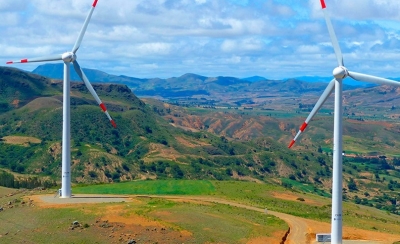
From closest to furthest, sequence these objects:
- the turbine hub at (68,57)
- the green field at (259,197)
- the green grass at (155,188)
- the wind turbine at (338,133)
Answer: the wind turbine at (338,133) → the turbine hub at (68,57) → the green field at (259,197) → the green grass at (155,188)

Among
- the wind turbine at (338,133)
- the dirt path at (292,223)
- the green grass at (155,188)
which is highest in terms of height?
the wind turbine at (338,133)

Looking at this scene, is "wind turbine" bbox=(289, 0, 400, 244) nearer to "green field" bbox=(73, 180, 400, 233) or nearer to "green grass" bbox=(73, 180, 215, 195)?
"green field" bbox=(73, 180, 400, 233)

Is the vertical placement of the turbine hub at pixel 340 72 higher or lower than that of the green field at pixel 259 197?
higher

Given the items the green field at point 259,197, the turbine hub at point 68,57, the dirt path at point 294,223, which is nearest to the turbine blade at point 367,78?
the dirt path at point 294,223

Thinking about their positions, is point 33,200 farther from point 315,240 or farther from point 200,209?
point 315,240

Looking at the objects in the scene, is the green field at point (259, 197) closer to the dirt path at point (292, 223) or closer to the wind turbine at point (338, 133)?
the dirt path at point (292, 223)

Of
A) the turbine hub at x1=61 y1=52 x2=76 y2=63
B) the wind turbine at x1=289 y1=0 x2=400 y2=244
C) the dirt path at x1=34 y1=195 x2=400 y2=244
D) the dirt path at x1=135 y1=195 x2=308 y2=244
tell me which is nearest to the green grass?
the dirt path at x1=34 y1=195 x2=400 y2=244

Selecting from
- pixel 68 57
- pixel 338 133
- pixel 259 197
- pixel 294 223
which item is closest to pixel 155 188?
pixel 259 197

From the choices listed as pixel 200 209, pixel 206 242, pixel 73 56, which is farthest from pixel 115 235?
pixel 73 56
